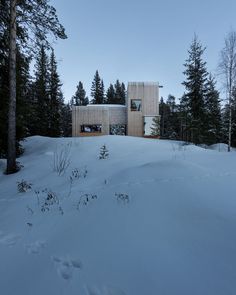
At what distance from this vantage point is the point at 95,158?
10.4m

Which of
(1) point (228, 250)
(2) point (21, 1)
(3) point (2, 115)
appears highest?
(2) point (21, 1)

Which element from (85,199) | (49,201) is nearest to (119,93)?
(49,201)

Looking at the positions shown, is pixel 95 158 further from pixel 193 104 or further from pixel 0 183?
pixel 193 104

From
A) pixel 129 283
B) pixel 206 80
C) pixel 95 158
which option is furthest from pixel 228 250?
pixel 206 80

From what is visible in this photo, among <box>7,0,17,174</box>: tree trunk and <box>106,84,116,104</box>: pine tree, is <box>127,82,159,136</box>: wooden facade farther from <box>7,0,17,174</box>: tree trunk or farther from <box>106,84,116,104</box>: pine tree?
<box>106,84,116,104</box>: pine tree

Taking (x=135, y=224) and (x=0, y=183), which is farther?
(x=0, y=183)

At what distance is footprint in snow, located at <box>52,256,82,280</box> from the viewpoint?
3199mm

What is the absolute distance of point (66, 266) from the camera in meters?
3.39

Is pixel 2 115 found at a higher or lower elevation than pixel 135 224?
higher

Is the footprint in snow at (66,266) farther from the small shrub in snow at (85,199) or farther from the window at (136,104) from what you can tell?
the window at (136,104)

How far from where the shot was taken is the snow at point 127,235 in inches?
117

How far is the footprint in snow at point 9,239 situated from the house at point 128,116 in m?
25.8

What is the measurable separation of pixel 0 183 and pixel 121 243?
21.9 feet

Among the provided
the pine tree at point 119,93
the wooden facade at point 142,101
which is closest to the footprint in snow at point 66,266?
the wooden facade at point 142,101
